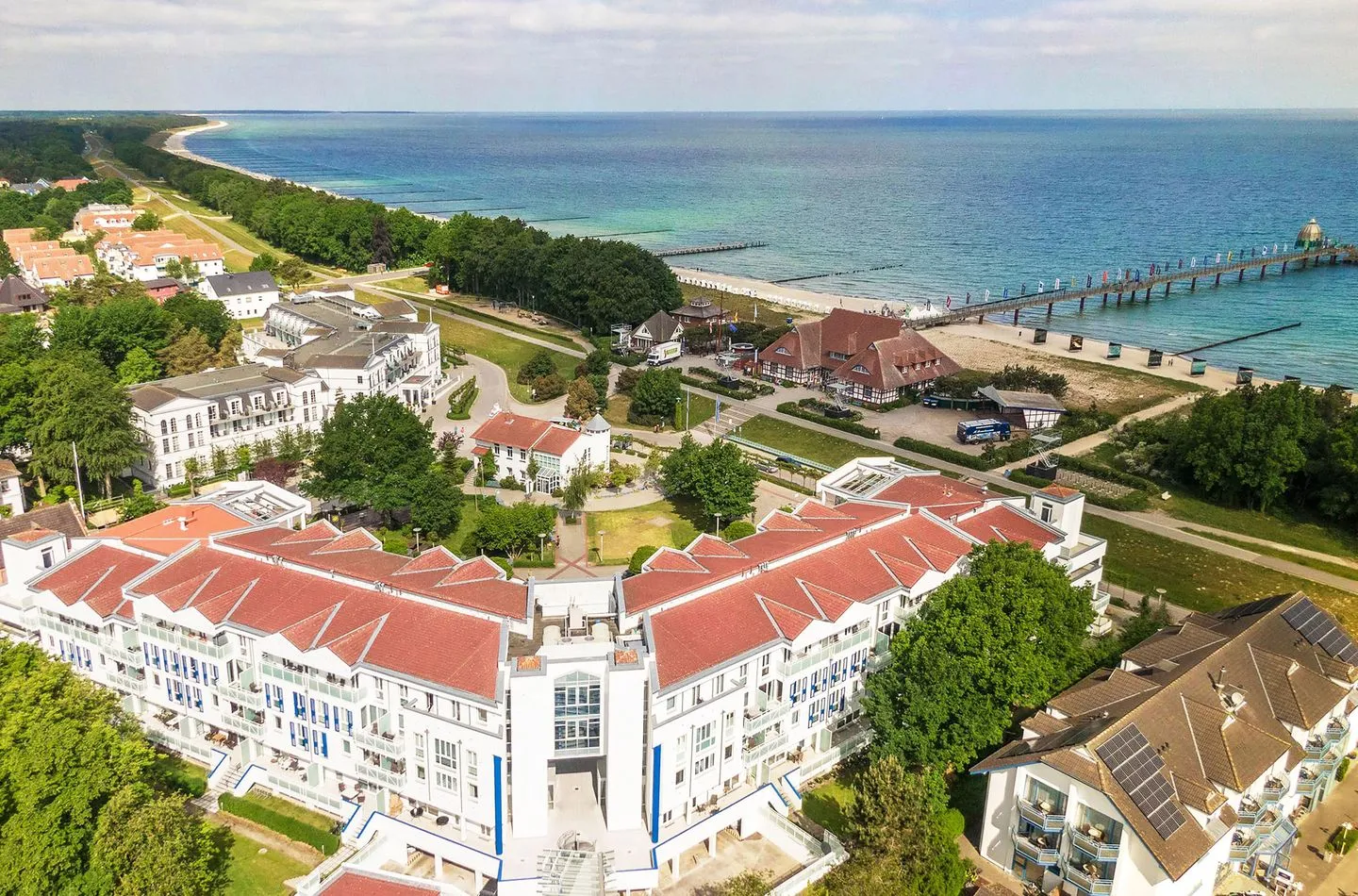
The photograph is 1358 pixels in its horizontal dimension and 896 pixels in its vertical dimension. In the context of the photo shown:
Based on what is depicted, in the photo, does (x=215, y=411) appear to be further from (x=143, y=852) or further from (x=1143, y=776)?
(x=1143, y=776)

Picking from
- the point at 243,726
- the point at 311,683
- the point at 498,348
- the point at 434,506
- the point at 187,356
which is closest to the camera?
the point at 311,683

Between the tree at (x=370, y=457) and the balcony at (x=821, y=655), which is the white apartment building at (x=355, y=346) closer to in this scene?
the tree at (x=370, y=457)

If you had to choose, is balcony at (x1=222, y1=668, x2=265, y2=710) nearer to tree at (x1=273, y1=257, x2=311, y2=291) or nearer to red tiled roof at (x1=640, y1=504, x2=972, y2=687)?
red tiled roof at (x1=640, y1=504, x2=972, y2=687)

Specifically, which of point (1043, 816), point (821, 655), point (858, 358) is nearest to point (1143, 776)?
point (1043, 816)

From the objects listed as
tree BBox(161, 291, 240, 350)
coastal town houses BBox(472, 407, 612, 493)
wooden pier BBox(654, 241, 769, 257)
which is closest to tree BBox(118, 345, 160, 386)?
tree BBox(161, 291, 240, 350)

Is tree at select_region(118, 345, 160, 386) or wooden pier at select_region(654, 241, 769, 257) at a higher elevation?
wooden pier at select_region(654, 241, 769, 257)
